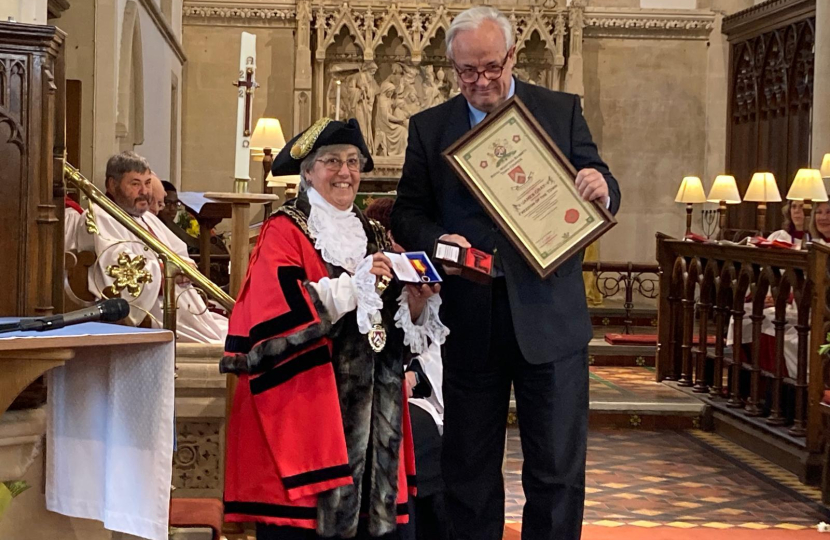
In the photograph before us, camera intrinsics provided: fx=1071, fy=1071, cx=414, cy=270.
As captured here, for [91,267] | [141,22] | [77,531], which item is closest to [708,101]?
[141,22]

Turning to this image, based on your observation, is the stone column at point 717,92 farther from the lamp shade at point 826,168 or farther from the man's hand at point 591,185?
the man's hand at point 591,185

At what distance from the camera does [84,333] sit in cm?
247

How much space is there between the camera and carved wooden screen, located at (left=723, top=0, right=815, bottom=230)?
40.8 feet

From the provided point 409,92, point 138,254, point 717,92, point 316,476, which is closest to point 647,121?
point 717,92

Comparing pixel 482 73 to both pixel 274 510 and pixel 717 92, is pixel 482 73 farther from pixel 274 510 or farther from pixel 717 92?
pixel 717 92

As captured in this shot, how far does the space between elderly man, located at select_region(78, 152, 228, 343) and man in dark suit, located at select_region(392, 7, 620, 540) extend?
166 centimetres

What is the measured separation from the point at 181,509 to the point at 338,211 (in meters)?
1.47

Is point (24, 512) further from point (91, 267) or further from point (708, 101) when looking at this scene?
point (708, 101)

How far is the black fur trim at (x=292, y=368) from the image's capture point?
2895 millimetres

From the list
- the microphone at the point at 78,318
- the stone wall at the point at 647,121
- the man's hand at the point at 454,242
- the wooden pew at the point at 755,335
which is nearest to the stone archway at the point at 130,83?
the wooden pew at the point at 755,335

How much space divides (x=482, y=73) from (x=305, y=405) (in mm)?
1010

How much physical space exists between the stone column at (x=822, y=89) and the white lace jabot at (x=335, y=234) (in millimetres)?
9698

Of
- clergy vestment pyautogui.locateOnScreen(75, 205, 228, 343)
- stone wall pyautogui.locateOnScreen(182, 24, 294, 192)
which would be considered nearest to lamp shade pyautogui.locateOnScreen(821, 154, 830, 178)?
clergy vestment pyautogui.locateOnScreen(75, 205, 228, 343)

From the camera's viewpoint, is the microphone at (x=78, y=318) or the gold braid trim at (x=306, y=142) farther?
the gold braid trim at (x=306, y=142)
